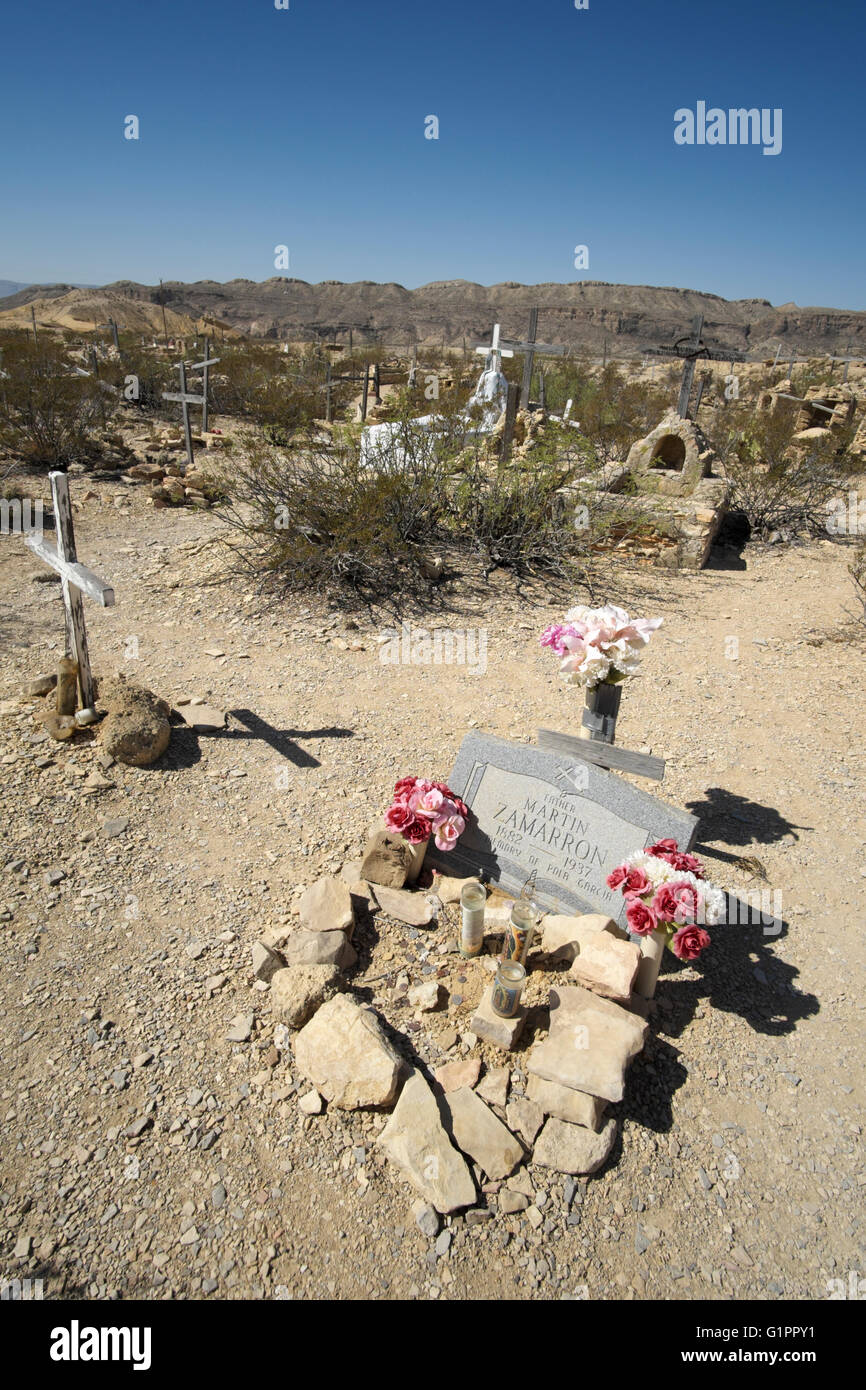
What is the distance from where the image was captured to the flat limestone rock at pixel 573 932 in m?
2.84

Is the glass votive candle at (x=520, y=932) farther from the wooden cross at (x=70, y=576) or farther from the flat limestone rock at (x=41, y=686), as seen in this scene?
the flat limestone rock at (x=41, y=686)

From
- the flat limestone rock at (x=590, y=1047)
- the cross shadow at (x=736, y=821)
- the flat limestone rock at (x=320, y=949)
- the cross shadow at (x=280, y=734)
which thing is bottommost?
the flat limestone rock at (x=590, y=1047)

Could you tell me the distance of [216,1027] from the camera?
262 centimetres

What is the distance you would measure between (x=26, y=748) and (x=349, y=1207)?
3070 mm

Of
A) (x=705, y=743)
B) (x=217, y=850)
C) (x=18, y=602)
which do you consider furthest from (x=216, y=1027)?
(x=18, y=602)

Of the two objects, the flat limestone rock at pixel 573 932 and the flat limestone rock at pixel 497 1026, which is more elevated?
the flat limestone rock at pixel 573 932

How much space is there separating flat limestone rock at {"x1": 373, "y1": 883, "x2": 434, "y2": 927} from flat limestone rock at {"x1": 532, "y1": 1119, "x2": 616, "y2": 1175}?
102cm

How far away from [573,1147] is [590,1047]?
0.97ft

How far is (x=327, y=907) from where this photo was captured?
3016 mm

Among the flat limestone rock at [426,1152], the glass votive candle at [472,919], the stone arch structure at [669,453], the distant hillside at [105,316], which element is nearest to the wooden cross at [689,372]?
the stone arch structure at [669,453]

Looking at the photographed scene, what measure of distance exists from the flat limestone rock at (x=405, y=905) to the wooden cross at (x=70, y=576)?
2.22 m

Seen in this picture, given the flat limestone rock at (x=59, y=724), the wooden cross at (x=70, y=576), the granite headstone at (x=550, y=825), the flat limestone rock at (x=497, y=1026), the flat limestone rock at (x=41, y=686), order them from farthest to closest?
the flat limestone rock at (x=41, y=686) → the flat limestone rock at (x=59, y=724) → the wooden cross at (x=70, y=576) → the granite headstone at (x=550, y=825) → the flat limestone rock at (x=497, y=1026)

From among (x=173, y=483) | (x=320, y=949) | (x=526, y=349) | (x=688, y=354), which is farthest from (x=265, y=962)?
(x=688, y=354)

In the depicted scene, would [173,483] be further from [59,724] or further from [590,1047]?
[590,1047]
